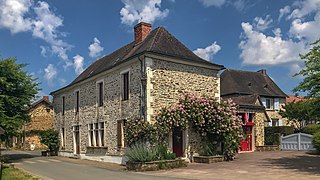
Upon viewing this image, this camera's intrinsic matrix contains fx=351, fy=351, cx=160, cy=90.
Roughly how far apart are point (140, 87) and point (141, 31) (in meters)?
4.81

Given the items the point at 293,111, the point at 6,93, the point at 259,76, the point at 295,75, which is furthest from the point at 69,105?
the point at 259,76

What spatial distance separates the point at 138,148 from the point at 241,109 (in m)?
10.6

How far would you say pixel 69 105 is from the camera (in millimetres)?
27438

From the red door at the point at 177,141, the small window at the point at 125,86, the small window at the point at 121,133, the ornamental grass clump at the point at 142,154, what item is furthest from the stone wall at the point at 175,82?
the small window at the point at 121,133

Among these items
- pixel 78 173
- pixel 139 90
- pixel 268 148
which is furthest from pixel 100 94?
pixel 268 148

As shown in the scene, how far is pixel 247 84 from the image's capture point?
38344 millimetres

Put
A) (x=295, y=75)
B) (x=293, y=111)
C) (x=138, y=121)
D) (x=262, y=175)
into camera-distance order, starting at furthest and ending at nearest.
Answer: (x=293, y=111), (x=138, y=121), (x=295, y=75), (x=262, y=175)

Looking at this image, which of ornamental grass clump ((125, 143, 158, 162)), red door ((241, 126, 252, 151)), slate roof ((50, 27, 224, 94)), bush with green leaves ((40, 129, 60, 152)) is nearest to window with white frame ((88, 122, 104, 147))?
slate roof ((50, 27, 224, 94))

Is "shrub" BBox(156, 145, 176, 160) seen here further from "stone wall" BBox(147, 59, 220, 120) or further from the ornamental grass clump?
"stone wall" BBox(147, 59, 220, 120)

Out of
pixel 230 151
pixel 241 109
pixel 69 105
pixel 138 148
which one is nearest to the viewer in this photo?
pixel 138 148

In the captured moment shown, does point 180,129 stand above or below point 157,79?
below

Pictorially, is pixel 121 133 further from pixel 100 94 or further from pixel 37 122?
pixel 37 122

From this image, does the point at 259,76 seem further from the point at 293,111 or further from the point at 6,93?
the point at 6,93

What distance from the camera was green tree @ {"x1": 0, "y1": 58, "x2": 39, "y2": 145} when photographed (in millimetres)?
21323
